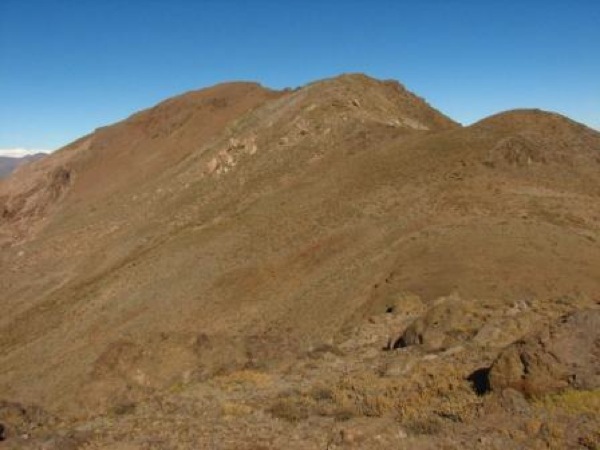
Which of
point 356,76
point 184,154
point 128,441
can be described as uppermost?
point 356,76

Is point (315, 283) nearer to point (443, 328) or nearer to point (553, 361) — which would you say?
point (443, 328)

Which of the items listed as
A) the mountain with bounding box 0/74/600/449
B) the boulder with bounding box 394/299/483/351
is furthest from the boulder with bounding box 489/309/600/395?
the boulder with bounding box 394/299/483/351

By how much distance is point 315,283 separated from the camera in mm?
23531

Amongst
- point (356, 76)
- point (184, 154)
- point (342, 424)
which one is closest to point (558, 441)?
point (342, 424)

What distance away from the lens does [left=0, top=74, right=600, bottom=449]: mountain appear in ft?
33.6

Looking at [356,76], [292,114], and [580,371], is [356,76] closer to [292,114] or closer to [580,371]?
[292,114]

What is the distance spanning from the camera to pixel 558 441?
8.57 metres

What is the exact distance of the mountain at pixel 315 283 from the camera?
1024 cm

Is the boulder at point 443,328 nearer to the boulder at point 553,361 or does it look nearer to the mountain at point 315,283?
the mountain at point 315,283

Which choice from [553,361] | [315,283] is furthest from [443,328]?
[315,283]

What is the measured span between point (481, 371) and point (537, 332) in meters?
1.27

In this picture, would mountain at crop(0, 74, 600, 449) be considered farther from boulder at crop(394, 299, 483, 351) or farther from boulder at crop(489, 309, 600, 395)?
boulder at crop(489, 309, 600, 395)

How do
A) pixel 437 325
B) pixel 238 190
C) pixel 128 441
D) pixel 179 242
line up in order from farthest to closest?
pixel 238 190
pixel 179 242
pixel 437 325
pixel 128 441

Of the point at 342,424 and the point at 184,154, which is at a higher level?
the point at 184,154
